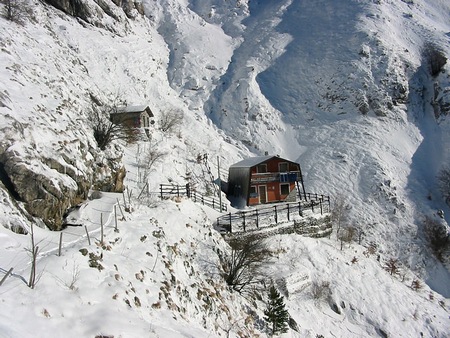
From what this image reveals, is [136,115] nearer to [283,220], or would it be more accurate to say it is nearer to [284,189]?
[284,189]

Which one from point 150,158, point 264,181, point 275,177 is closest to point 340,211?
point 275,177

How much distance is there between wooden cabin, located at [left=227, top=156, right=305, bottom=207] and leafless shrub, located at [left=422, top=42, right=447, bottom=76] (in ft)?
127

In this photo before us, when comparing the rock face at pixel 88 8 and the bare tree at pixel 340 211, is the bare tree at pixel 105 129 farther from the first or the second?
the bare tree at pixel 340 211

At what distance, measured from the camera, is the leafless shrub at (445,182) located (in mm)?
39906

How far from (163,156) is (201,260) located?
19.5 metres

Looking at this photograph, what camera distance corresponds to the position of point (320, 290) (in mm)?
18859

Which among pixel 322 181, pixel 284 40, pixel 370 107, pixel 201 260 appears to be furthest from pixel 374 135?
pixel 201 260

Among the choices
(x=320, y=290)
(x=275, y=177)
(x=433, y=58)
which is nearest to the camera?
(x=320, y=290)

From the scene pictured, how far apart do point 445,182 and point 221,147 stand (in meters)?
30.4

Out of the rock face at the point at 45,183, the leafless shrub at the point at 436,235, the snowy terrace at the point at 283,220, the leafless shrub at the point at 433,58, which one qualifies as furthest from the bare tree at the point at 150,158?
the leafless shrub at the point at 433,58

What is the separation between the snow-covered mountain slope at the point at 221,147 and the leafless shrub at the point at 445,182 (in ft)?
3.52

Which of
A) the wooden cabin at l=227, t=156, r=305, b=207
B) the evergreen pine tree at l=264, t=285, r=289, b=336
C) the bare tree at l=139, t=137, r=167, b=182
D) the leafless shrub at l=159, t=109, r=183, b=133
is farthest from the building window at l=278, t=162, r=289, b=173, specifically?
the evergreen pine tree at l=264, t=285, r=289, b=336

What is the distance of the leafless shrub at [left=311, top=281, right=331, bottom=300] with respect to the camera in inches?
734

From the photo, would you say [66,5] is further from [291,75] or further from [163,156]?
[291,75]
